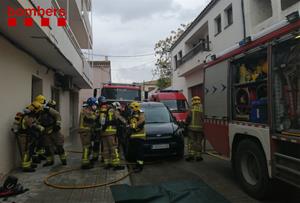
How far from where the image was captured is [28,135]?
314 inches

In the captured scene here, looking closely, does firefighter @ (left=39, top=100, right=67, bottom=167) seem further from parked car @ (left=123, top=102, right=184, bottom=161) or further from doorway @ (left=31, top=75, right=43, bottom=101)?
doorway @ (left=31, top=75, right=43, bottom=101)

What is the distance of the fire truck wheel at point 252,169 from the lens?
5094mm

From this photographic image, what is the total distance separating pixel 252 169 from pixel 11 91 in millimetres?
5964

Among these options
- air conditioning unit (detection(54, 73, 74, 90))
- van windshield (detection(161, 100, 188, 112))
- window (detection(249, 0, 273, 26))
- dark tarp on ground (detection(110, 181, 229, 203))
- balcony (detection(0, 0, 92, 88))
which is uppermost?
window (detection(249, 0, 273, 26))

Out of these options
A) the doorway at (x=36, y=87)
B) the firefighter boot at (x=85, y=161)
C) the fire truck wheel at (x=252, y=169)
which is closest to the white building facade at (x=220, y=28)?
the fire truck wheel at (x=252, y=169)

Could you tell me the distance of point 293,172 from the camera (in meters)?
4.35

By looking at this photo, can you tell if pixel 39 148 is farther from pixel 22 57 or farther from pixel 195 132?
pixel 195 132

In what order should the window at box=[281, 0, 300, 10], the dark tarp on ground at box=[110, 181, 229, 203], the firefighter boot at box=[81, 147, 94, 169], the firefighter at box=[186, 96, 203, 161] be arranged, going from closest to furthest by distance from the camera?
the dark tarp on ground at box=[110, 181, 229, 203], the firefighter boot at box=[81, 147, 94, 169], the firefighter at box=[186, 96, 203, 161], the window at box=[281, 0, 300, 10]

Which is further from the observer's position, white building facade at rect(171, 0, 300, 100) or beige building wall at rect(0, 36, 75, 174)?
white building facade at rect(171, 0, 300, 100)

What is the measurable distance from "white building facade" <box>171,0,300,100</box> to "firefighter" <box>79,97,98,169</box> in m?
3.20

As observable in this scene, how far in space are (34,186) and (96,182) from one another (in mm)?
1269

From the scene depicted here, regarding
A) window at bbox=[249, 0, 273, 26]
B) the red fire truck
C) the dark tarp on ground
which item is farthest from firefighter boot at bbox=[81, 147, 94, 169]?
window at bbox=[249, 0, 273, 26]

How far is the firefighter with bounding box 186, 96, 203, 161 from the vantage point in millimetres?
9172

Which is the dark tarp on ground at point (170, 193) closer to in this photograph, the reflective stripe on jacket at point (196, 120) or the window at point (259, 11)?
the reflective stripe on jacket at point (196, 120)
